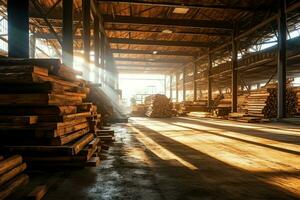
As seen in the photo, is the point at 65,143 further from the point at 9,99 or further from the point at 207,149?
the point at 207,149

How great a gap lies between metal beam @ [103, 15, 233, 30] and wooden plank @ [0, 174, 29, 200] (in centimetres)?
1517

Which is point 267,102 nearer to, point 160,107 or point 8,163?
point 160,107

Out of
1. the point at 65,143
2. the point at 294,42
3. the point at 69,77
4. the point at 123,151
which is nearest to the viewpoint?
the point at 65,143

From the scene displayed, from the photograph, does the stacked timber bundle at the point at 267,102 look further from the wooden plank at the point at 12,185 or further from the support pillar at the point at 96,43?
the wooden plank at the point at 12,185

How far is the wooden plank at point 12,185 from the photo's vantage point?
290 centimetres

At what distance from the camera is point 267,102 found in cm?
1575

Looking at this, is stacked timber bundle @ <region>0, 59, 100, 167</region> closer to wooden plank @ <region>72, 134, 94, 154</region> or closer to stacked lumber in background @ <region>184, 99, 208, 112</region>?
wooden plank @ <region>72, 134, 94, 154</region>

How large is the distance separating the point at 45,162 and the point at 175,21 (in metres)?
15.4

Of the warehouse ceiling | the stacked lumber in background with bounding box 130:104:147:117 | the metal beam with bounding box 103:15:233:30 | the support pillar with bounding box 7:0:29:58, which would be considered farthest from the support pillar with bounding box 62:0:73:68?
the stacked lumber in background with bounding box 130:104:147:117

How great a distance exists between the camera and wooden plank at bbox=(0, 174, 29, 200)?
9.52ft

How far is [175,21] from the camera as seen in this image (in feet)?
59.6

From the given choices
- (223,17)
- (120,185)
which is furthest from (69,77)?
(223,17)

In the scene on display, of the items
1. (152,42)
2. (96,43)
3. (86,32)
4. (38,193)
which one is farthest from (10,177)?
(152,42)

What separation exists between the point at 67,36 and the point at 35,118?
570 cm
